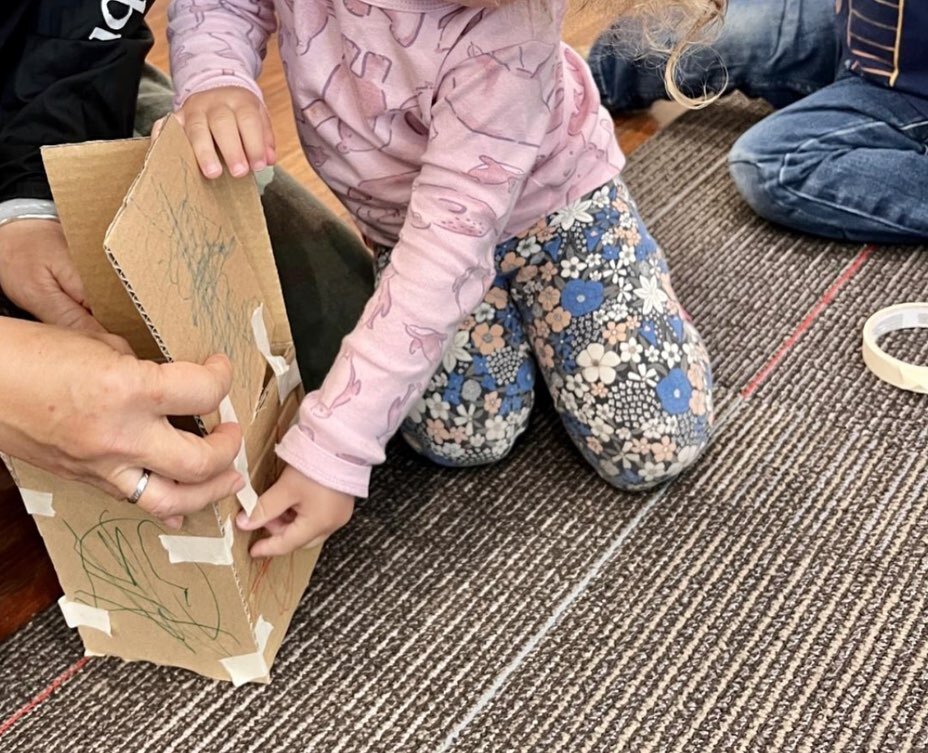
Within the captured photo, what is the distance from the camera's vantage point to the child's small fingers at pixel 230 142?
27.5 inches

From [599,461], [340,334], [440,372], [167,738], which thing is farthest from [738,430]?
[167,738]

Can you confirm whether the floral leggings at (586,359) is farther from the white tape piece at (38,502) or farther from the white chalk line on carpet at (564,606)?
the white tape piece at (38,502)

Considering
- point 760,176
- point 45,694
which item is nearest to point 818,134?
point 760,176

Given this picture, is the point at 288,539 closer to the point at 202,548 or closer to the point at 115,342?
the point at 202,548

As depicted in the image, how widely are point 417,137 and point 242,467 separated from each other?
0.30m

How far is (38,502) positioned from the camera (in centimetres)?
69

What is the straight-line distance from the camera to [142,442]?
0.57 metres

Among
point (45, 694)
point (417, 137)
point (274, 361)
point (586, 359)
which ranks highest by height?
point (417, 137)

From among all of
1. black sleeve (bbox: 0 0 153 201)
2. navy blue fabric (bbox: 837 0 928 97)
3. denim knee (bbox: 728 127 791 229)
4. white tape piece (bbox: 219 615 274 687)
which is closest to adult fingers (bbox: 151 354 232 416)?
white tape piece (bbox: 219 615 274 687)

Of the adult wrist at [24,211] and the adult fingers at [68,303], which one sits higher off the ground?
the adult wrist at [24,211]

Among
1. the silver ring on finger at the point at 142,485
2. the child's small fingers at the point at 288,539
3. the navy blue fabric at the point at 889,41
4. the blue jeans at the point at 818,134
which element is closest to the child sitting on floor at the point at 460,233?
the child's small fingers at the point at 288,539

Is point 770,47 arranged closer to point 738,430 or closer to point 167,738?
point 738,430

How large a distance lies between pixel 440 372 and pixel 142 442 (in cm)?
41

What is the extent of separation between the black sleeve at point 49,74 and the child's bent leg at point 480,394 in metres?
0.29
